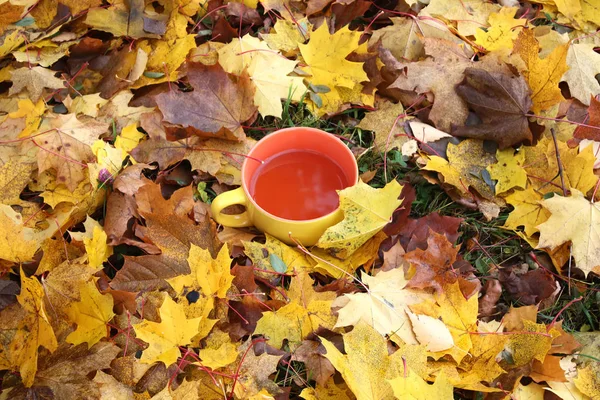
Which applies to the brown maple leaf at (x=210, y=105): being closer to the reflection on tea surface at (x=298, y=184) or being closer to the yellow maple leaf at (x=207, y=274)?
the reflection on tea surface at (x=298, y=184)

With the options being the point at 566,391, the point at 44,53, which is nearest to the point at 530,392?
the point at 566,391

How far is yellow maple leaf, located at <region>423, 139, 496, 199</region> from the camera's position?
1.45 m

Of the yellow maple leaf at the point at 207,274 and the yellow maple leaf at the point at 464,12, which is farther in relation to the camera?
the yellow maple leaf at the point at 464,12

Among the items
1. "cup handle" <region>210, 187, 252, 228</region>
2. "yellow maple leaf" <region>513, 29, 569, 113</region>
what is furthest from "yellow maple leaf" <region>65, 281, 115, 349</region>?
"yellow maple leaf" <region>513, 29, 569, 113</region>

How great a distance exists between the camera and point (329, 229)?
1214 mm

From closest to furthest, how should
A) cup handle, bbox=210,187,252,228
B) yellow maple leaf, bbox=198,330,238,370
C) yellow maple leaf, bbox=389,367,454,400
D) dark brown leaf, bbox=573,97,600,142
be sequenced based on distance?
yellow maple leaf, bbox=389,367,454,400
yellow maple leaf, bbox=198,330,238,370
cup handle, bbox=210,187,252,228
dark brown leaf, bbox=573,97,600,142

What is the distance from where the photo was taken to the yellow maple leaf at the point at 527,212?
1398 mm

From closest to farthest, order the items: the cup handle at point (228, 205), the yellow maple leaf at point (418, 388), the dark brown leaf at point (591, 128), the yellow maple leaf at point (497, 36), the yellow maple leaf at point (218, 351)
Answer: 1. the yellow maple leaf at point (418, 388)
2. the yellow maple leaf at point (218, 351)
3. the cup handle at point (228, 205)
4. the dark brown leaf at point (591, 128)
5. the yellow maple leaf at point (497, 36)

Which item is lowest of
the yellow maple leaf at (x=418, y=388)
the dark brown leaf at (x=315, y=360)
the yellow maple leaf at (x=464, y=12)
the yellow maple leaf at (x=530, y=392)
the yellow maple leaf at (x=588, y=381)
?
the yellow maple leaf at (x=530, y=392)

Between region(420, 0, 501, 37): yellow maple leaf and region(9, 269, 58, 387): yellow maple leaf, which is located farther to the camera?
region(420, 0, 501, 37): yellow maple leaf

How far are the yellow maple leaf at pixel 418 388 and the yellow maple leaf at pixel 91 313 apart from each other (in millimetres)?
601

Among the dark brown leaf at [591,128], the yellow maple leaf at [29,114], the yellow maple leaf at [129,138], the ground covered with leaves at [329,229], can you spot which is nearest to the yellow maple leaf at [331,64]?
the ground covered with leaves at [329,229]

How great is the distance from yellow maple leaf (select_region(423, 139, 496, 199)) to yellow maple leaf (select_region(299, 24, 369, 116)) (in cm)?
29

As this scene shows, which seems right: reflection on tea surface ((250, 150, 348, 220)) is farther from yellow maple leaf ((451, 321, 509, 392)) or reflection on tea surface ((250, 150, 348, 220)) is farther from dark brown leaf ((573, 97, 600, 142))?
dark brown leaf ((573, 97, 600, 142))
